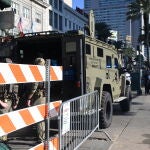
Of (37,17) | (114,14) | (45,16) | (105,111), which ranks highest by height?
(114,14)

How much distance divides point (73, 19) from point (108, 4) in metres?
11.3

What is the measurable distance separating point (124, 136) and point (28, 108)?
5408mm

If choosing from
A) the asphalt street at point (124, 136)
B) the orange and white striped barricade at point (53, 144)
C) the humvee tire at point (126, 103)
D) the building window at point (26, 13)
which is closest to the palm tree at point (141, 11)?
the building window at point (26, 13)

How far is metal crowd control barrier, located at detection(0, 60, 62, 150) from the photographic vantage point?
5203 mm

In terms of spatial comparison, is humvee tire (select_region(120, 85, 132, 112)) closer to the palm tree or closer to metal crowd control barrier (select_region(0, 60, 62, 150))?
metal crowd control barrier (select_region(0, 60, 62, 150))

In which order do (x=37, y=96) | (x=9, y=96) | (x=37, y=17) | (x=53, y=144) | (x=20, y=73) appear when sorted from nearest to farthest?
1. (x=20, y=73)
2. (x=53, y=144)
3. (x=37, y=96)
4. (x=9, y=96)
5. (x=37, y=17)

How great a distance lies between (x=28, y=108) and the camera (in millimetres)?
5883

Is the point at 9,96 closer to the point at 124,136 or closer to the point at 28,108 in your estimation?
the point at 28,108

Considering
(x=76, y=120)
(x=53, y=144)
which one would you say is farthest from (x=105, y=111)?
(x=53, y=144)

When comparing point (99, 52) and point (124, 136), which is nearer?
point (124, 136)

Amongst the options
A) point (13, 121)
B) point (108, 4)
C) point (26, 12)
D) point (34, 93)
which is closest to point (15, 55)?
point (34, 93)

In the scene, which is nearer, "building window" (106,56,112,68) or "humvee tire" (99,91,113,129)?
"humvee tire" (99,91,113,129)

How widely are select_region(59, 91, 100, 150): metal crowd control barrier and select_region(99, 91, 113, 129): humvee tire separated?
182 centimetres

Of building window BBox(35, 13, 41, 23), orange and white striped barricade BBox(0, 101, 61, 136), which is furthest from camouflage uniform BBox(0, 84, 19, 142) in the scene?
building window BBox(35, 13, 41, 23)
